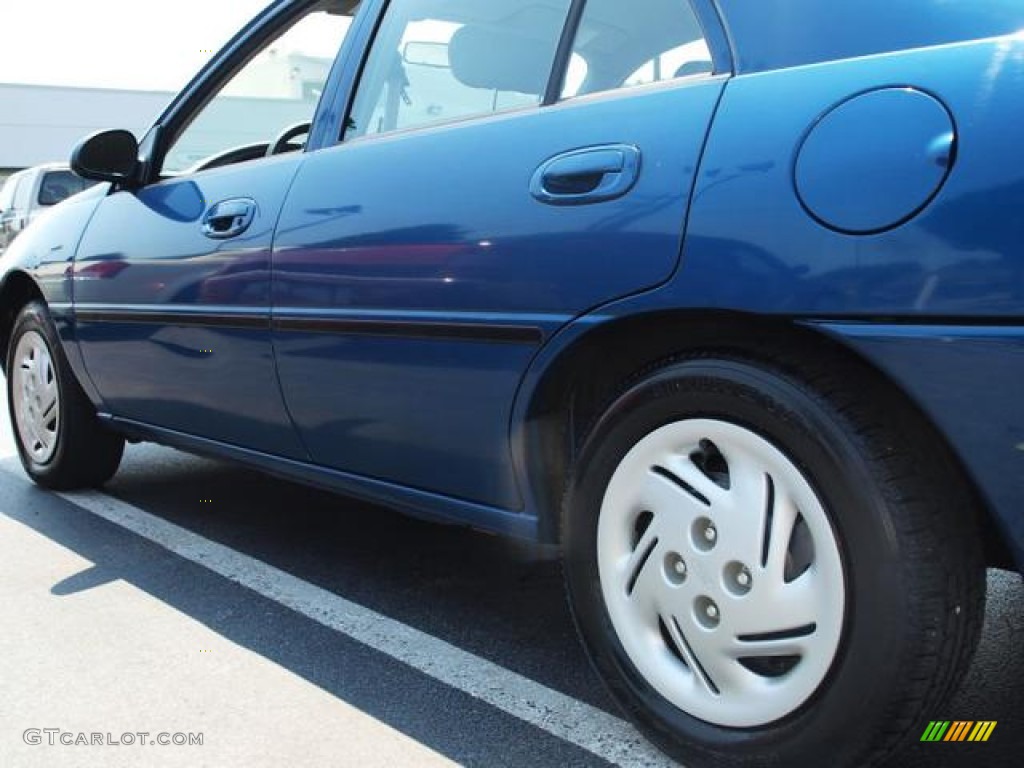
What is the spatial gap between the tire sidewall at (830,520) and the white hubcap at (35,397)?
8.60ft

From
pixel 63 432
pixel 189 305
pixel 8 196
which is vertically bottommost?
pixel 63 432

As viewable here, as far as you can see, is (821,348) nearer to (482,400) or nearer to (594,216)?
(594,216)

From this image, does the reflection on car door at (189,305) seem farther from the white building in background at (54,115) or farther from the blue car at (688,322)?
the white building in background at (54,115)

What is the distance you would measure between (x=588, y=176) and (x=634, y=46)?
0.35 meters

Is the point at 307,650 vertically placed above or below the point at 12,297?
below

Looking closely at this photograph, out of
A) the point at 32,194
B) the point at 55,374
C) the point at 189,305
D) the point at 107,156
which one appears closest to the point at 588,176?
the point at 189,305

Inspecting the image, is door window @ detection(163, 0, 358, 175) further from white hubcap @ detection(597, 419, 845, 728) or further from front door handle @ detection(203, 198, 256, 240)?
white hubcap @ detection(597, 419, 845, 728)

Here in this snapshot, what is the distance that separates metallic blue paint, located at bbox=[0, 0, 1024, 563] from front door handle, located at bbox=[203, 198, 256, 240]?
31mm

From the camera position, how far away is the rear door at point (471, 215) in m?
1.83

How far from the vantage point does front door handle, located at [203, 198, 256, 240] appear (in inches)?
105

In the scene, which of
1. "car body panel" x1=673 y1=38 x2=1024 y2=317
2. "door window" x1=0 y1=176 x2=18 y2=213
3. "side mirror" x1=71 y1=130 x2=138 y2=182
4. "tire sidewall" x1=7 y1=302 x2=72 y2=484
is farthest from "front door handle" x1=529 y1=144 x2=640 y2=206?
"door window" x1=0 y1=176 x2=18 y2=213

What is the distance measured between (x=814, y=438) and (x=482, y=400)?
752 millimetres

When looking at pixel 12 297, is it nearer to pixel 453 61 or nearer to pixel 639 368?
pixel 453 61

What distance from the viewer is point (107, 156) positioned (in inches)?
128
